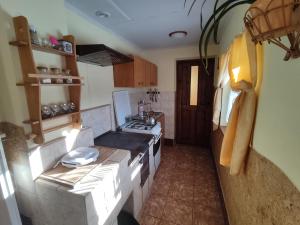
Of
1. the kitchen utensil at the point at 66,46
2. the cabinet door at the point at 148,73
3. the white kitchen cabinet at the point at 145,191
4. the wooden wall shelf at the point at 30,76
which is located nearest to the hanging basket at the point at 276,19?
the wooden wall shelf at the point at 30,76

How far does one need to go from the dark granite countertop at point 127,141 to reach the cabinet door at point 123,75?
0.76 m

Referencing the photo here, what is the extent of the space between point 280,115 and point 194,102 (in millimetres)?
2781

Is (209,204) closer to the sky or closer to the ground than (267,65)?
closer to the ground

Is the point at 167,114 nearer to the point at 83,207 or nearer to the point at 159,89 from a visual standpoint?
the point at 159,89

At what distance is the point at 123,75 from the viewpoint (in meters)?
2.32

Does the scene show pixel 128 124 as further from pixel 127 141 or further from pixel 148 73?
pixel 148 73

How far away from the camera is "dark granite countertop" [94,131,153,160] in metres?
1.68

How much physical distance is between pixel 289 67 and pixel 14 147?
5.36 feet

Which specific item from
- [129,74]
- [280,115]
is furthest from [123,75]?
[280,115]

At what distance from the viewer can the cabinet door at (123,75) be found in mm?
2271

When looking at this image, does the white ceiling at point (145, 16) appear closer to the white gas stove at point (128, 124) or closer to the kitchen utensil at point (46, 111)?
Result: the white gas stove at point (128, 124)

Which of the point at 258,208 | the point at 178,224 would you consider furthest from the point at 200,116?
the point at 258,208

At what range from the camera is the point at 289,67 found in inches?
24.3

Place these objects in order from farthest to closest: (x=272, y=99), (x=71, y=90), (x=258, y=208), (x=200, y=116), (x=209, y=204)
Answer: (x=200, y=116) < (x=209, y=204) < (x=71, y=90) < (x=258, y=208) < (x=272, y=99)
